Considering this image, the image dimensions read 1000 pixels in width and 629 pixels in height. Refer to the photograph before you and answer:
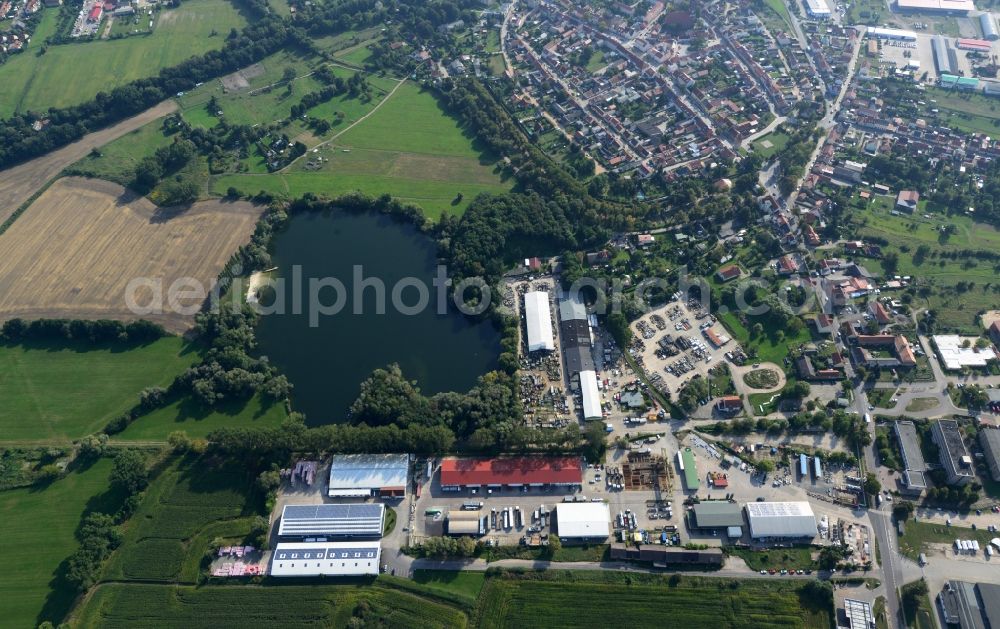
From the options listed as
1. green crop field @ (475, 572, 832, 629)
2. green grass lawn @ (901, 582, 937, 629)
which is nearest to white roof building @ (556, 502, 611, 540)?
green crop field @ (475, 572, 832, 629)

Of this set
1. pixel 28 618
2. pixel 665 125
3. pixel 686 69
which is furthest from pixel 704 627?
pixel 686 69

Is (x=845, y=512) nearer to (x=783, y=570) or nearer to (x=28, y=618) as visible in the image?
(x=783, y=570)

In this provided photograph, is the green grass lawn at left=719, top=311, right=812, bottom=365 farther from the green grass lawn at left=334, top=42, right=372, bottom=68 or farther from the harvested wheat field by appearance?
the green grass lawn at left=334, top=42, right=372, bottom=68

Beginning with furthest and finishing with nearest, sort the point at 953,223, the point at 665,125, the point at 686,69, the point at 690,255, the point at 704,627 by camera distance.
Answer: the point at 686,69, the point at 665,125, the point at 953,223, the point at 690,255, the point at 704,627

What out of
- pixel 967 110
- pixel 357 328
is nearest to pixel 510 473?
pixel 357 328

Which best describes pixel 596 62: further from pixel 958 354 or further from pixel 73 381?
pixel 73 381

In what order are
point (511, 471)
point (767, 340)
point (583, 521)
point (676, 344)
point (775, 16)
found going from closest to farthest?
point (583, 521) → point (511, 471) → point (676, 344) → point (767, 340) → point (775, 16)
